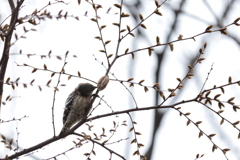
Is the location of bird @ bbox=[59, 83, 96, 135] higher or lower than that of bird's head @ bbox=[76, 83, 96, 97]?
lower

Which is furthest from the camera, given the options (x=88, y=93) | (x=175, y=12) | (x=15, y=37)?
(x=175, y=12)

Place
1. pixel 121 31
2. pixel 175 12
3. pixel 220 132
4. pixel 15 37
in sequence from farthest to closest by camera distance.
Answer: pixel 220 132 → pixel 175 12 → pixel 121 31 → pixel 15 37

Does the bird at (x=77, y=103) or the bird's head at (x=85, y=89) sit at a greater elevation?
the bird's head at (x=85, y=89)

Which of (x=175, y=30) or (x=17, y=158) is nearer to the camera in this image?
(x=17, y=158)

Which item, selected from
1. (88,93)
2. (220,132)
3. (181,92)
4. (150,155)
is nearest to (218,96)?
(88,93)

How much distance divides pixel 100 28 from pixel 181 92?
6214 mm

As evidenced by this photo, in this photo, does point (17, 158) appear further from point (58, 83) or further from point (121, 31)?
point (121, 31)

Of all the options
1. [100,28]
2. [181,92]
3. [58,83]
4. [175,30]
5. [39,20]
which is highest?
[175,30]

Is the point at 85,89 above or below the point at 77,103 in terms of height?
above

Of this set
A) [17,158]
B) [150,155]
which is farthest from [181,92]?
[17,158]

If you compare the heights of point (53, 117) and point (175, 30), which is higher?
point (175, 30)

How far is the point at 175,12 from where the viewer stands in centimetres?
884

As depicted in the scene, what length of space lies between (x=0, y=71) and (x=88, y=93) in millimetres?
2335

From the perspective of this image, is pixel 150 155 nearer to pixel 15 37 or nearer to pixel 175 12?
pixel 175 12
